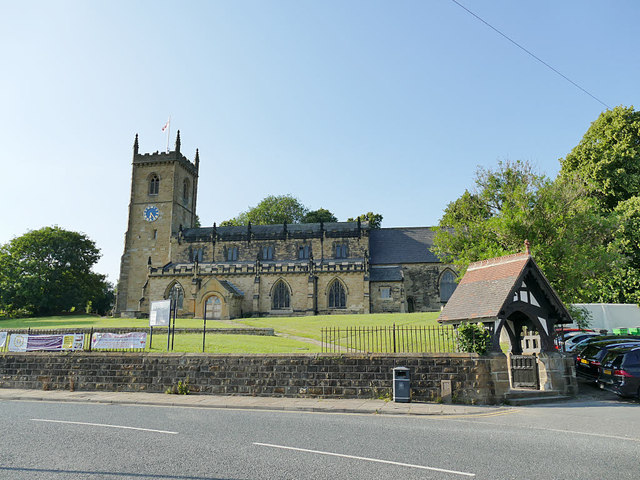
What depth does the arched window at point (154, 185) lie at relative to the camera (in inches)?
2218

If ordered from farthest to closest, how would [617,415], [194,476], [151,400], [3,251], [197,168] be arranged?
[197,168], [3,251], [151,400], [617,415], [194,476]

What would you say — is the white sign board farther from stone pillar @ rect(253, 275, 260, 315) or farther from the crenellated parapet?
the crenellated parapet

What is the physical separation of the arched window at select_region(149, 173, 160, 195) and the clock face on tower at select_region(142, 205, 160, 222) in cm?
213

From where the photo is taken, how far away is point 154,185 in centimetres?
5669

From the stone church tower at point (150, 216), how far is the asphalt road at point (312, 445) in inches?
1689

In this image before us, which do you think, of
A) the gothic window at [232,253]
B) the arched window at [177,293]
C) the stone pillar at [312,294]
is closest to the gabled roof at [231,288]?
the arched window at [177,293]

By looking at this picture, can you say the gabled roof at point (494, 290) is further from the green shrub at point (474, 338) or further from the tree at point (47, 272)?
the tree at point (47, 272)

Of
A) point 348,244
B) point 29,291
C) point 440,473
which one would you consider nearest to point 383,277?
point 348,244

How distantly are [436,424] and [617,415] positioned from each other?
218 inches

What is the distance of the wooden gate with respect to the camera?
16078 millimetres

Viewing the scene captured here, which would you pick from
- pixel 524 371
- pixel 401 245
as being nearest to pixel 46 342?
pixel 524 371

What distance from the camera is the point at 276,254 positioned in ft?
172

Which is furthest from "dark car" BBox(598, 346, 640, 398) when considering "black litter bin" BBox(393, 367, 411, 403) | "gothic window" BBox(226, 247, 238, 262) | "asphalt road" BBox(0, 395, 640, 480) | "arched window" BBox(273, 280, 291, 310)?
"gothic window" BBox(226, 247, 238, 262)

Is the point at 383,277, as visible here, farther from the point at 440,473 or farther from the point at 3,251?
the point at 3,251
